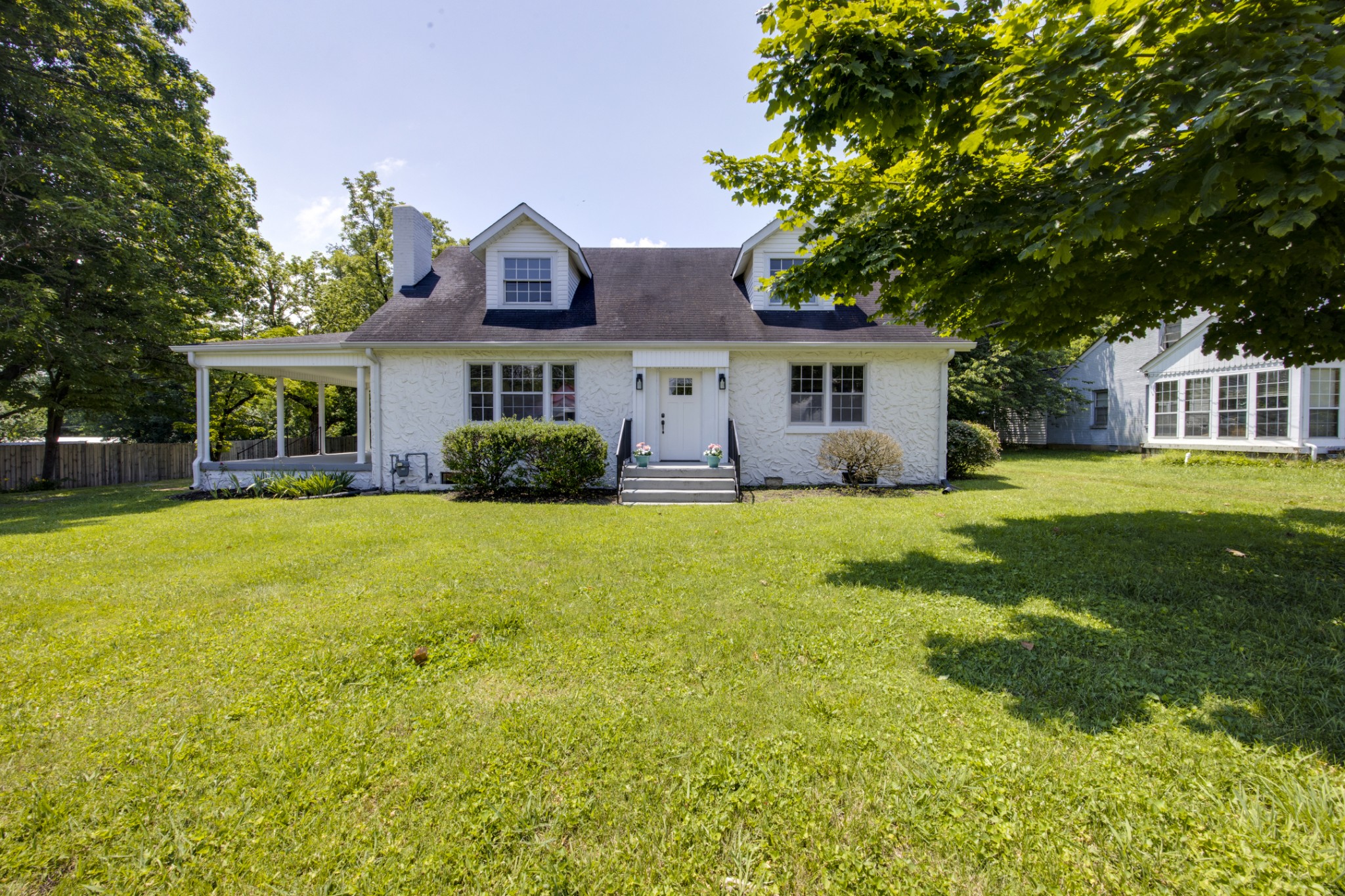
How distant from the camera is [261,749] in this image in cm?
261

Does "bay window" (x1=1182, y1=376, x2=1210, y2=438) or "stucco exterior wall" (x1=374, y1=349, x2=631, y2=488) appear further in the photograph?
"bay window" (x1=1182, y1=376, x2=1210, y2=438)

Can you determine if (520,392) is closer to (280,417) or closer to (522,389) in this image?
(522,389)

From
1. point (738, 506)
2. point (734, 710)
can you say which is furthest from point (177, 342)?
point (734, 710)

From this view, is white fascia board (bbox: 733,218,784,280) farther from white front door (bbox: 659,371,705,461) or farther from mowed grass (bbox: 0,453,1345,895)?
mowed grass (bbox: 0,453,1345,895)

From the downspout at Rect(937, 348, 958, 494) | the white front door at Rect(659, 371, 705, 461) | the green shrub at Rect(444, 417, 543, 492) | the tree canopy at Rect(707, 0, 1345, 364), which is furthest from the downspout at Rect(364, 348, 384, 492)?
the downspout at Rect(937, 348, 958, 494)

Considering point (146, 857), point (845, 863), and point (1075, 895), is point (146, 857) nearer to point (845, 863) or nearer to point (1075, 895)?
point (845, 863)

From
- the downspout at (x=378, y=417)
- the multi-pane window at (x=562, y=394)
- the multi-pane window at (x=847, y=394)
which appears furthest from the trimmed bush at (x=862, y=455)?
the downspout at (x=378, y=417)

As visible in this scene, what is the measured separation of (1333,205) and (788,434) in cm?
891

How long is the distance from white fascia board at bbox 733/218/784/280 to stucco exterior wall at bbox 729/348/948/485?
291cm

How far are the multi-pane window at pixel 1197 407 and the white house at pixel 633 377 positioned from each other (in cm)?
1159

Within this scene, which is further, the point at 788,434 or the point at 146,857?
the point at 788,434

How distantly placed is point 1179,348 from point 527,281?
21398mm

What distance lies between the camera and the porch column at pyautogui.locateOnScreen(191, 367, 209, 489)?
1217 centimetres

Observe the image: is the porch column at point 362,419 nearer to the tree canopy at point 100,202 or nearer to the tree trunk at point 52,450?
the tree canopy at point 100,202
